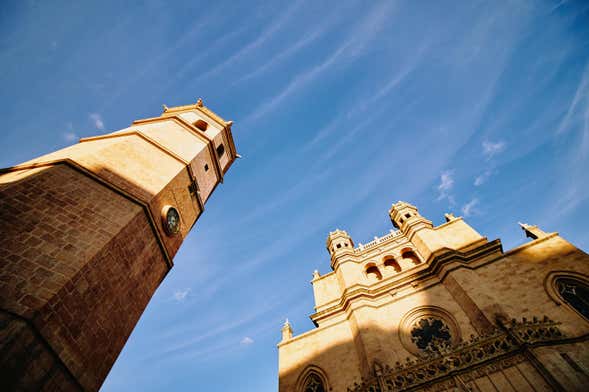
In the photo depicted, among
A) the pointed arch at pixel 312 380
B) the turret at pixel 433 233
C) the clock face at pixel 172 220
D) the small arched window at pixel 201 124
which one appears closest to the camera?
the clock face at pixel 172 220

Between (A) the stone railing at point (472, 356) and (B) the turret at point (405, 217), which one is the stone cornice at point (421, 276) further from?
(A) the stone railing at point (472, 356)

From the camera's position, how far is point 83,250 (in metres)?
6.91

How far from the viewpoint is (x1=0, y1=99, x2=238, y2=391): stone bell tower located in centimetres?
542

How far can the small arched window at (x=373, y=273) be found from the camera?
1745 cm

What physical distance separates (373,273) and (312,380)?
24.2 feet

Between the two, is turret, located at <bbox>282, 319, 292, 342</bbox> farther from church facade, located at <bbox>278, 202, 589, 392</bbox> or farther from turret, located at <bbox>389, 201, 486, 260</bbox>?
turret, located at <bbox>389, 201, 486, 260</bbox>

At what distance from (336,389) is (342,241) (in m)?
9.83

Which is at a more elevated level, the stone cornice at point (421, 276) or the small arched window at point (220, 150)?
the small arched window at point (220, 150)

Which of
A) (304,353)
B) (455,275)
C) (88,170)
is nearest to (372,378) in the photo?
(304,353)

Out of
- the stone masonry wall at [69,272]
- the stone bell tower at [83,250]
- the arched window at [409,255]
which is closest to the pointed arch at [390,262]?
the arched window at [409,255]

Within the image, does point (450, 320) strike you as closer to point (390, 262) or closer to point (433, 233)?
point (433, 233)

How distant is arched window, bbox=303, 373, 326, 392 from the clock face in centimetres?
819

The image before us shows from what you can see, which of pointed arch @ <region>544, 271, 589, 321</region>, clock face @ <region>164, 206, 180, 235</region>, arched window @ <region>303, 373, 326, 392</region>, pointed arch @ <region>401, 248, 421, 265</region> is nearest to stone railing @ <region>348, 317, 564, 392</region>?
pointed arch @ <region>544, 271, 589, 321</region>

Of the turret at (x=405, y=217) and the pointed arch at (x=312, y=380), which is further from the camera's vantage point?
the turret at (x=405, y=217)
